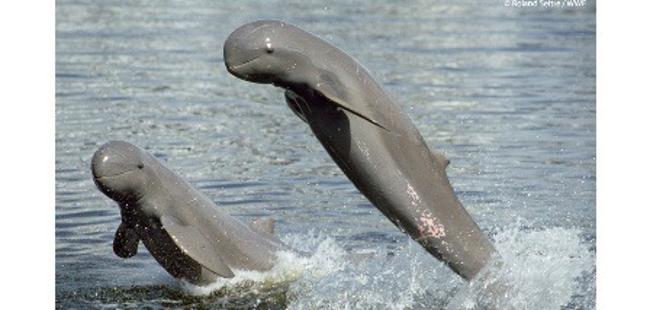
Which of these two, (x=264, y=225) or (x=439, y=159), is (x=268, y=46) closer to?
(x=439, y=159)

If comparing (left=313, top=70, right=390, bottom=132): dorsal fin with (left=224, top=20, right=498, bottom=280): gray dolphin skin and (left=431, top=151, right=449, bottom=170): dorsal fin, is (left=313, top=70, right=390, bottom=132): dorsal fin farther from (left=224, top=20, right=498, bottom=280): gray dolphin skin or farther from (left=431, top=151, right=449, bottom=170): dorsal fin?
(left=431, top=151, right=449, bottom=170): dorsal fin

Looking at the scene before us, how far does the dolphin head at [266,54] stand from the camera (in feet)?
39.5

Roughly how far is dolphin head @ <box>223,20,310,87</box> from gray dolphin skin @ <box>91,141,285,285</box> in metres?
1.78

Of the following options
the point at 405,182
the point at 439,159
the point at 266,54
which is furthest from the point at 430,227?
the point at 266,54

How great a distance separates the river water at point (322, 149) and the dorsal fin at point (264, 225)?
0.38m

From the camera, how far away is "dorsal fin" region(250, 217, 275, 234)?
14.3 m

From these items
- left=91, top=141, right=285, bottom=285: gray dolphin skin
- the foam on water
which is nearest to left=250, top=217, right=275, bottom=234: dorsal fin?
left=91, top=141, right=285, bottom=285: gray dolphin skin

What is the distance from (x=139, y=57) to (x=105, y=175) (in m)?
11.2

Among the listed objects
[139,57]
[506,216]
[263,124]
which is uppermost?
[506,216]
